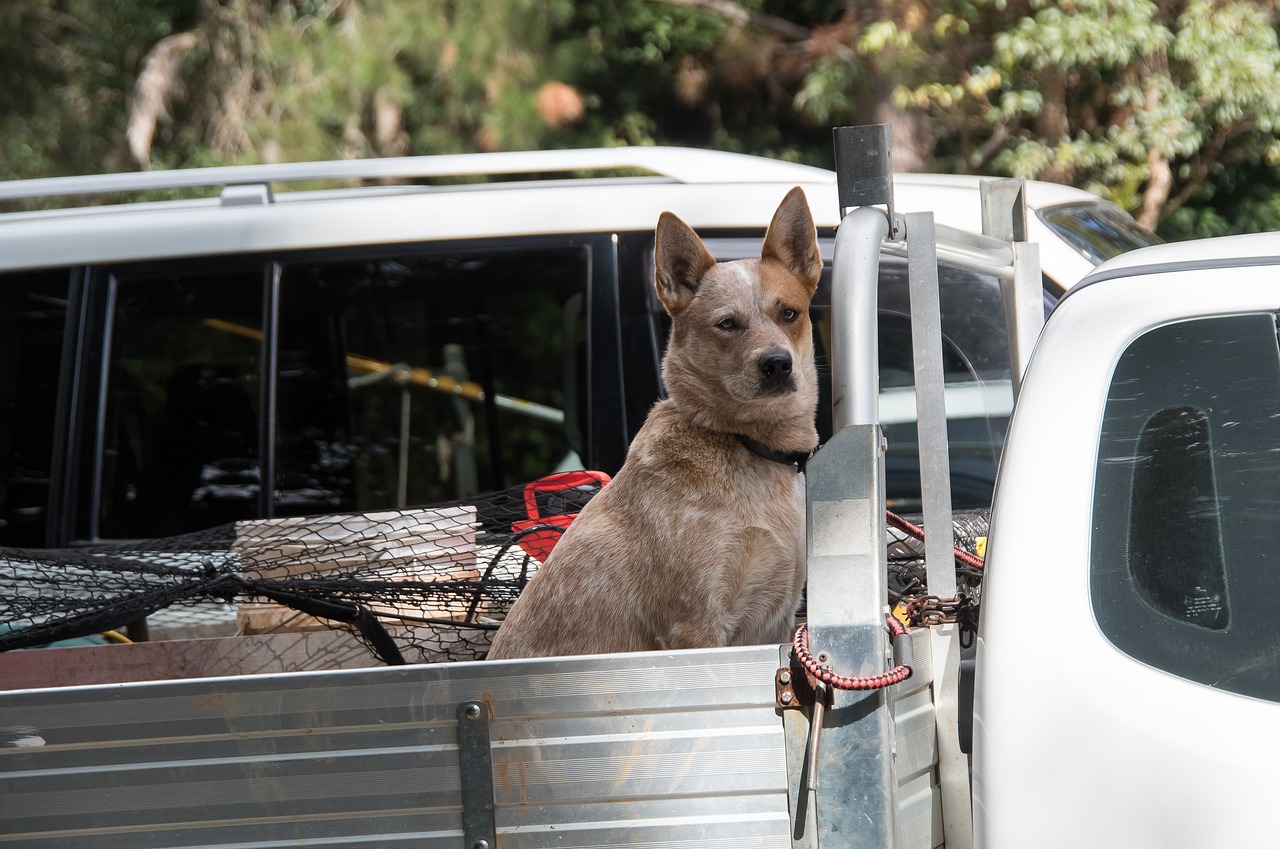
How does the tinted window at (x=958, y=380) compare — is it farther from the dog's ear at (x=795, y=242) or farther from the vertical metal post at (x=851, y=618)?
the vertical metal post at (x=851, y=618)

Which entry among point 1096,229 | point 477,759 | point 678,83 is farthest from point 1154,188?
point 477,759

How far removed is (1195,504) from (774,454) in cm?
105

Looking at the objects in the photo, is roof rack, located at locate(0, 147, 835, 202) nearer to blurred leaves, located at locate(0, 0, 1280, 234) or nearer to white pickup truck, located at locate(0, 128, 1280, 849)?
white pickup truck, located at locate(0, 128, 1280, 849)

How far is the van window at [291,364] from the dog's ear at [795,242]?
Result: 196cm

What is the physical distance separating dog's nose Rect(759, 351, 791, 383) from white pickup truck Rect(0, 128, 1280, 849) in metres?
0.95

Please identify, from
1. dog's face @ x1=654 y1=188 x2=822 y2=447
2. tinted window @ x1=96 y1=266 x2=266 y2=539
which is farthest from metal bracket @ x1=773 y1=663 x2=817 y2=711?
tinted window @ x1=96 y1=266 x2=266 y2=539

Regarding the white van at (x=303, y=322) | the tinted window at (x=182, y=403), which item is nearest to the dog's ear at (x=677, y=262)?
the white van at (x=303, y=322)

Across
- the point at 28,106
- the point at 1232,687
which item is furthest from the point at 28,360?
the point at 28,106

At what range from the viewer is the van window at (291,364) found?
4836 mm

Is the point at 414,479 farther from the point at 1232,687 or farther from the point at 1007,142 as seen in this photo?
the point at 1007,142

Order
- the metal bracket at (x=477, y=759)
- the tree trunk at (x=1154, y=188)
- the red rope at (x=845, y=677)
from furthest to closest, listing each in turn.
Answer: the tree trunk at (x=1154, y=188) < the metal bracket at (x=477, y=759) < the red rope at (x=845, y=677)

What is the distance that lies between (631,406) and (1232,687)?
3.11 m

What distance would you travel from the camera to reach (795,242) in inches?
110

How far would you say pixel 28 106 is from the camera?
1499 cm
